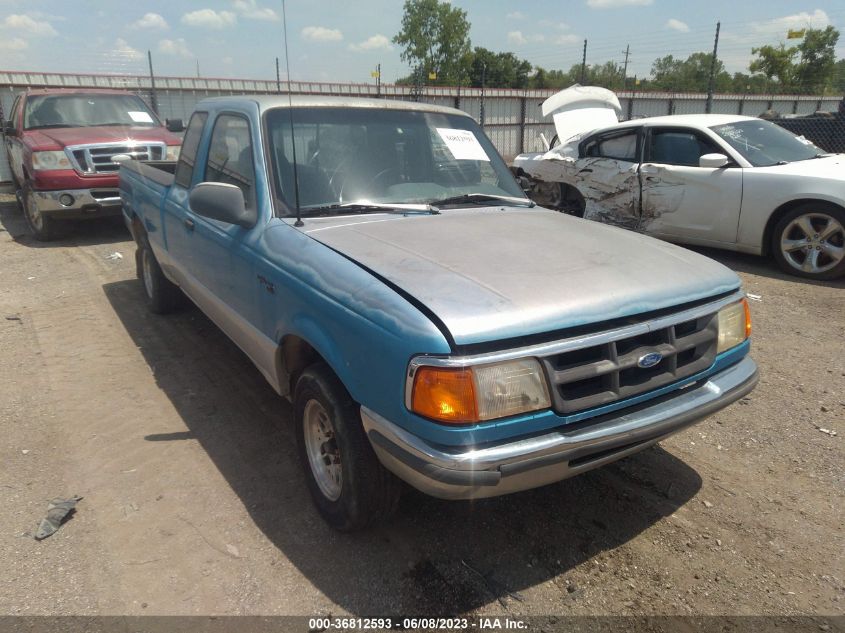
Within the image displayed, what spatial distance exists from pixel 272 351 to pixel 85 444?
4.77 feet

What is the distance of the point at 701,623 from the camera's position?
2.25 metres

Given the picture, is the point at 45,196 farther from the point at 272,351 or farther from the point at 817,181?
the point at 817,181

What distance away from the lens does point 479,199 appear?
357 cm

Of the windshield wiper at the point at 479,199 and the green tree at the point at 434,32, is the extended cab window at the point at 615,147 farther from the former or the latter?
the green tree at the point at 434,32

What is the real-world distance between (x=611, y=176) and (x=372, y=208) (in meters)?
5.40

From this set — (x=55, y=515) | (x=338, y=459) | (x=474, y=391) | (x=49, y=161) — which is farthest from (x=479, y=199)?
(x=49, y=161)

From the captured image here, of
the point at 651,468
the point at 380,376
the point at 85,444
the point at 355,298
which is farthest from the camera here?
the point at 85,444

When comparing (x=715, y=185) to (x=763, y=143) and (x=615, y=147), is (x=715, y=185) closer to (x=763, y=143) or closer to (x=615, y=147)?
(x=763, y=143)

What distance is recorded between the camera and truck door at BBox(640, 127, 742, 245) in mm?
6625

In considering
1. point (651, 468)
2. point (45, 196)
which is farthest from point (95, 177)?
point (651, 468)

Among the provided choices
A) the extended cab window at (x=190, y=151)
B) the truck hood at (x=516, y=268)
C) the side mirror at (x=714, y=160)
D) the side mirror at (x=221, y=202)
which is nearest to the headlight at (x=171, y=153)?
the extended cab window at (x=190, y=151)

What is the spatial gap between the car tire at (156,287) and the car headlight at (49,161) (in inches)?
140

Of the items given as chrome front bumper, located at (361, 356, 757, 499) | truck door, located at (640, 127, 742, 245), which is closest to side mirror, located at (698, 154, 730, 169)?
truck door, located at (640, 127, 742, 245)

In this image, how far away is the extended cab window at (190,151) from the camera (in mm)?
4195
